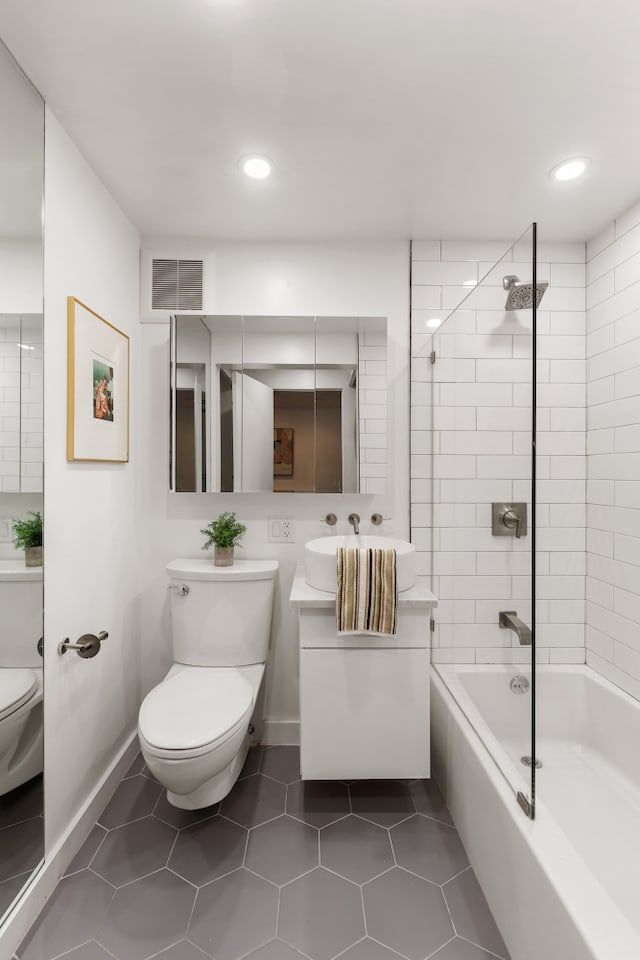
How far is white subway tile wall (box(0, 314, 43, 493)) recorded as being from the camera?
45.1 inches

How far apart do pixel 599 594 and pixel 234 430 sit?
181cm

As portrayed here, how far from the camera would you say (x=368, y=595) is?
5.42 ft

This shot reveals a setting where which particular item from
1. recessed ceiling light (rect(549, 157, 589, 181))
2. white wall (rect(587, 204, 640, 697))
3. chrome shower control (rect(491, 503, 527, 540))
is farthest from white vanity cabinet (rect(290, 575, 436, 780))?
recessed ceiling light (rect(549, 157, 589, 181))

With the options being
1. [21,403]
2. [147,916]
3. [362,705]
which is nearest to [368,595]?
[362,705]

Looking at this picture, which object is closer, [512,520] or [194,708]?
[512,520]

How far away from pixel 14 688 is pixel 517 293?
→ 5.58ft

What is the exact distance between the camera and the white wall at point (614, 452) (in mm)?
1832

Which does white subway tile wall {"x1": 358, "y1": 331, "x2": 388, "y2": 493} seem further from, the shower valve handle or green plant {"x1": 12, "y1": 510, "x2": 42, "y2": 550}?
green plant {"x1": 12, "y1": 510, "x2": 42, "y2": 550}

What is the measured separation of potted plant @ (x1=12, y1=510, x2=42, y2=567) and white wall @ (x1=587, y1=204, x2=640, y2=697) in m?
2.13

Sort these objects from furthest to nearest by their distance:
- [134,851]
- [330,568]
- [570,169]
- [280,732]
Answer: [280,732]
[330,568]
[570,169]
[134,851]

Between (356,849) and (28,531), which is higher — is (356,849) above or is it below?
below

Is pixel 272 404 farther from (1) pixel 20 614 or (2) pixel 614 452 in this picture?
(2) pixel 614 452

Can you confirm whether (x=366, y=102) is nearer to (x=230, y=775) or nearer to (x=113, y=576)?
(x=113, y=576)

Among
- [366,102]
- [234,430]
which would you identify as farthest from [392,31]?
[234,430]
